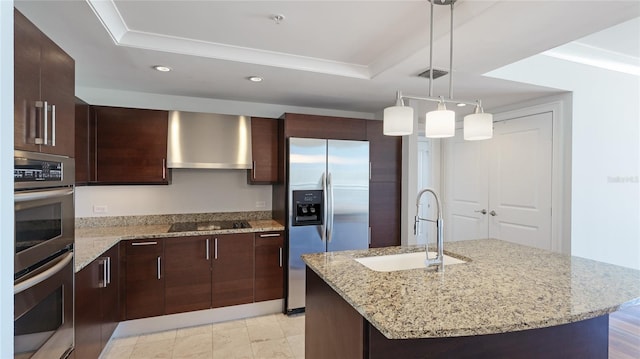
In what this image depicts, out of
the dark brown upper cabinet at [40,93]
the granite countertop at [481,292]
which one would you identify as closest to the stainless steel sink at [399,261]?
the granite countertop at [481,292]

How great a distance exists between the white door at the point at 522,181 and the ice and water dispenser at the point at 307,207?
7.40 feet

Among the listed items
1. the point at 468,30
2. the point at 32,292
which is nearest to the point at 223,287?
the point at 32,292

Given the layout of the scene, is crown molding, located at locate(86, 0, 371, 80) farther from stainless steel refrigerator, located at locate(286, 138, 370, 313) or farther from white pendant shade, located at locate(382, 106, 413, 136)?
white pendant shade, located at locate(382, 106, 413, 136)

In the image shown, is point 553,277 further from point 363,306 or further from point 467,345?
point 363,306

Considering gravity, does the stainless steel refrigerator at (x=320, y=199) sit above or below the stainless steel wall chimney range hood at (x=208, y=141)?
below

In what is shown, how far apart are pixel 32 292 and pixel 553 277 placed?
238 cm

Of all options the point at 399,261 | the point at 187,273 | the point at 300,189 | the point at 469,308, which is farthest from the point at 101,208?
the point at 469,308

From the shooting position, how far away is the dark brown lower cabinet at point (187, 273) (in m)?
2.87

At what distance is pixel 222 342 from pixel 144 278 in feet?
2.97

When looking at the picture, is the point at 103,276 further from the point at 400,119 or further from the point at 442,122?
the point at 442,122

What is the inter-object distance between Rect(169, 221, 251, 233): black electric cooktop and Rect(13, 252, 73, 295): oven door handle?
141cm

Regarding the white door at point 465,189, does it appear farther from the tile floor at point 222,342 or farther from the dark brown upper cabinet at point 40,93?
the dark brown upper cabinet at point 40,93

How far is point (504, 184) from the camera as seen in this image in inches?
147

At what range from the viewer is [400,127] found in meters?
1.63
